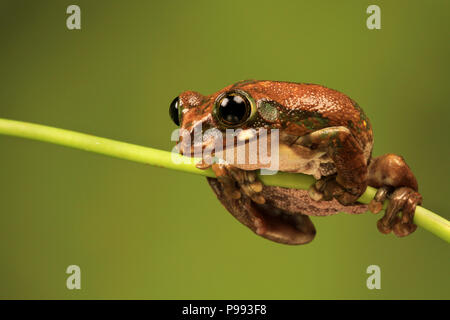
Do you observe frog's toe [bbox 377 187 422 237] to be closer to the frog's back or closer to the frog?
the frog

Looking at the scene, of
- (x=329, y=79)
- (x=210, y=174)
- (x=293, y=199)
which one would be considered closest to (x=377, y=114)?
(x=329, y=79)

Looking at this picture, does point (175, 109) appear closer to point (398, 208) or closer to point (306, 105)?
point (306, 105)

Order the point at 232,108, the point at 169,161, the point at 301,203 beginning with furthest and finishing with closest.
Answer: the point at 301,203 → the point at 169,161 → the point at 232,108

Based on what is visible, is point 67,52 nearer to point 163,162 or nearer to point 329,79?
point 329,79

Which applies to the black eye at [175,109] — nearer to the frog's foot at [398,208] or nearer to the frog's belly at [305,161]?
the frog's belly at [305,161]

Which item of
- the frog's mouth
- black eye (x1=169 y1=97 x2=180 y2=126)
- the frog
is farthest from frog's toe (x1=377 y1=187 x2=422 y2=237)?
black eye (x1=169 y1=97 x2=180 y2=126)

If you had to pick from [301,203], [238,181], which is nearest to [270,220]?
[301,203]
